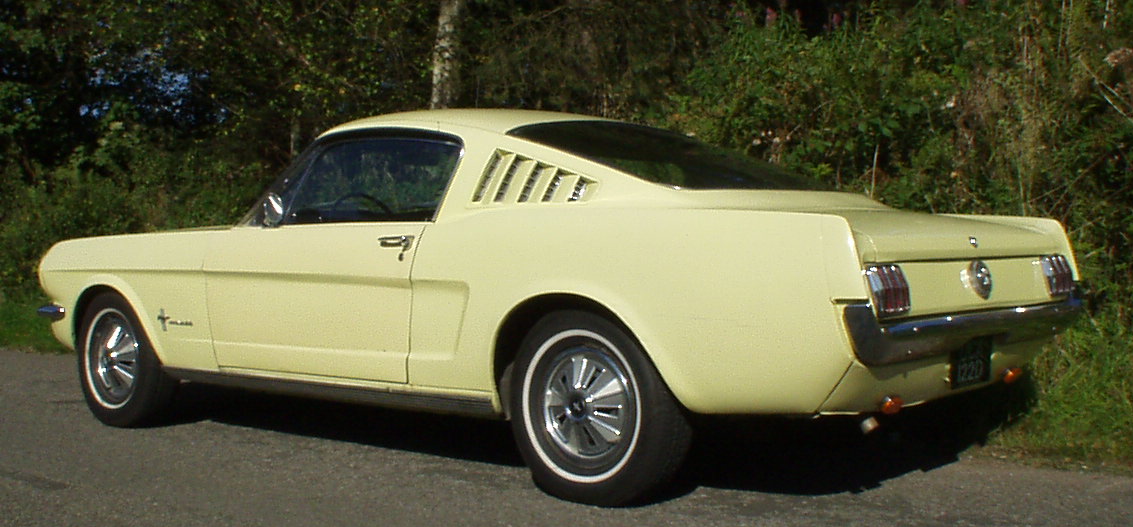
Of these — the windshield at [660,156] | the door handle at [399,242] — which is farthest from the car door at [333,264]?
the windshield at [660,156]

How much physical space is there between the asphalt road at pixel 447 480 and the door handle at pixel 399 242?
3.02 feet

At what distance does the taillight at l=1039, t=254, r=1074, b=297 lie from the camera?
476cm

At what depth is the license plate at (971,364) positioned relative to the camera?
4.40 metres

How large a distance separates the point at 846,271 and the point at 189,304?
3.37 metres

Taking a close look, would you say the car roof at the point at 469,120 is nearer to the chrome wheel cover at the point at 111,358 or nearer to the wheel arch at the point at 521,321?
the wheel arch at the point at 521,321

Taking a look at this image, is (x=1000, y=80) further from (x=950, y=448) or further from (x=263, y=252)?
(x=263, y=252)

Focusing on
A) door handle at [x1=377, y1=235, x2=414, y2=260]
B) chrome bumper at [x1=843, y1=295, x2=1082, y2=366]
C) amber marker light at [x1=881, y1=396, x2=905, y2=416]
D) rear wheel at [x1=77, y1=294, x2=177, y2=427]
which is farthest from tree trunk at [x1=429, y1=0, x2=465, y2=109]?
amber marker light at [x1=881, y1=396, x2=905, y2=416]

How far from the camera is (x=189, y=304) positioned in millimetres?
6008

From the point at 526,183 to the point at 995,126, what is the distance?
3.33m

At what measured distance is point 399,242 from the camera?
5.11 metres

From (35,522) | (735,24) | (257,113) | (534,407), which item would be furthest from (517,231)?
(257,113)

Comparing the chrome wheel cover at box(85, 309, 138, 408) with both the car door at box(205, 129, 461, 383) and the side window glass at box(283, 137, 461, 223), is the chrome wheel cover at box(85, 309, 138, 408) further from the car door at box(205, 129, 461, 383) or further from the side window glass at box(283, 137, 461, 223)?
the side window glass at box(283, 137, 461, 223)

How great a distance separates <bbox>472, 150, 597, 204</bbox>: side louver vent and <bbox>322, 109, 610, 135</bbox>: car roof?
0.62 feet

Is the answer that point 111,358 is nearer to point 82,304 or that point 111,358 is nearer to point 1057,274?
point 82,304
